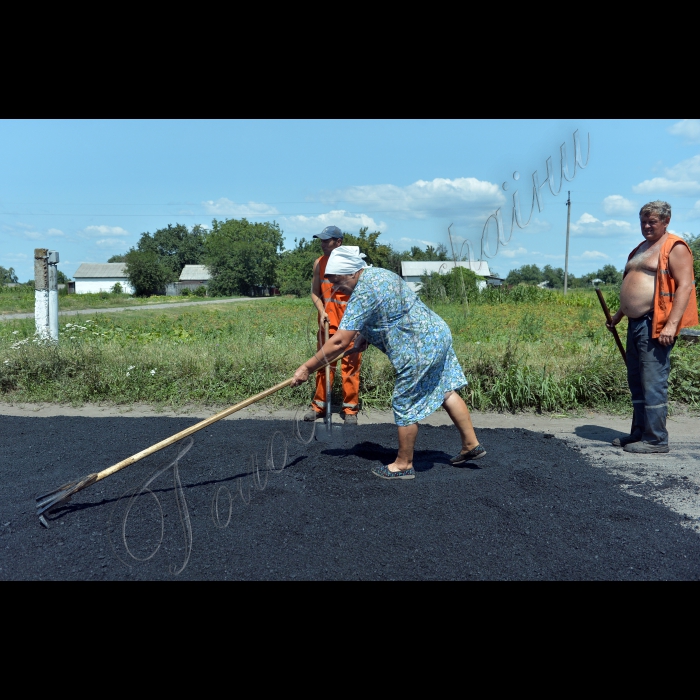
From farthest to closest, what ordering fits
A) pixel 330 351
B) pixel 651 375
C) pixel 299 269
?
pixel 299 269 < pixel 651 375 < pixel 330 351

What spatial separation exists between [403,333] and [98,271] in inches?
2897

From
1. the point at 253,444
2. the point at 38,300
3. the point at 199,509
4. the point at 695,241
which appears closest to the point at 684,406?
the point at 253,444

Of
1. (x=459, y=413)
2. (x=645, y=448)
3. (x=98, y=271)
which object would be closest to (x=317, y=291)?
(x=459, y=413)

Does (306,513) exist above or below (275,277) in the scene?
below

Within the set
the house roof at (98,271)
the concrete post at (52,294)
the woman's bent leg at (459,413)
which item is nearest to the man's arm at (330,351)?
the woman's bent leg at (459,413)

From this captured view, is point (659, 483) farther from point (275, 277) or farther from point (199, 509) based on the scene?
point (275, 277)

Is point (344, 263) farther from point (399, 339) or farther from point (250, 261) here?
point (250, 261)

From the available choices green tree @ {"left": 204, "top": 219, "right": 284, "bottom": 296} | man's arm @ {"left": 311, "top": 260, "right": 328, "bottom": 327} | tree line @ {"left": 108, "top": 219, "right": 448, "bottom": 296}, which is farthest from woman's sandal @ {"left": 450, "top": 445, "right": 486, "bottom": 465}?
green tree @ {"left": 204, "top": 219, "right": 284, "bottom": 296}

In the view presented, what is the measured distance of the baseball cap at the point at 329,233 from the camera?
4.98 meters

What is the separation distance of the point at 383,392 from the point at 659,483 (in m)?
2.88

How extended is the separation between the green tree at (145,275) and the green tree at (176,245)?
32.0 m

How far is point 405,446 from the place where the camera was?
3678mm

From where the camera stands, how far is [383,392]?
19.9 feet
